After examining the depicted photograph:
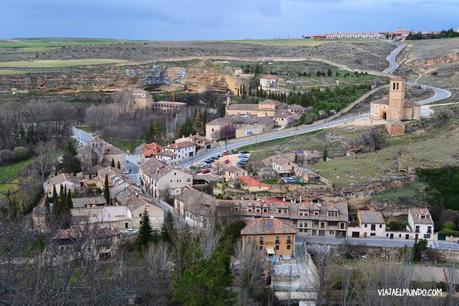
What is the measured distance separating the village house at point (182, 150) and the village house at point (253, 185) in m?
9.61

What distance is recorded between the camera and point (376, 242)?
27.3 m

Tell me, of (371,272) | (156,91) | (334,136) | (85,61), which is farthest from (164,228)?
(85,61)

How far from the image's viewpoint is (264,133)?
4750cm

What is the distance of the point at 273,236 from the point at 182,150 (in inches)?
673

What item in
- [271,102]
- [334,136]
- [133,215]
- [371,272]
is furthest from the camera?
[271,102]

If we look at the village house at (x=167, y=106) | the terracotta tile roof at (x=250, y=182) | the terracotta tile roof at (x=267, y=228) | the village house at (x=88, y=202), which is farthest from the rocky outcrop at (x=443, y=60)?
the village house at (x=88, y=202)

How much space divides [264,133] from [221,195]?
55.8 feet

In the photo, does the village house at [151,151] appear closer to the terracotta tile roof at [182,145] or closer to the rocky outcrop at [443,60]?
the terracotta tile roof at [182,145]

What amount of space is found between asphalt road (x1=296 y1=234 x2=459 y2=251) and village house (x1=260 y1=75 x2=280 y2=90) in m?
36.9

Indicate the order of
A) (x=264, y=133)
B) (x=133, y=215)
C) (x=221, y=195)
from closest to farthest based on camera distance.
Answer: (x=133, y=215)
(x=221, y=195)
(x=264, y=133)

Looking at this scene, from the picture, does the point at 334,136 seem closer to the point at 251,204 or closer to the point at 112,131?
the point at 251,204

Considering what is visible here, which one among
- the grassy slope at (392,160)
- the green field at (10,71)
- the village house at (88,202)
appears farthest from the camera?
the green field at (10,71)

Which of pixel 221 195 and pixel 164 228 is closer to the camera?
pixel 164 228

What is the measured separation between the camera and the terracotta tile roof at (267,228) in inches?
1027
